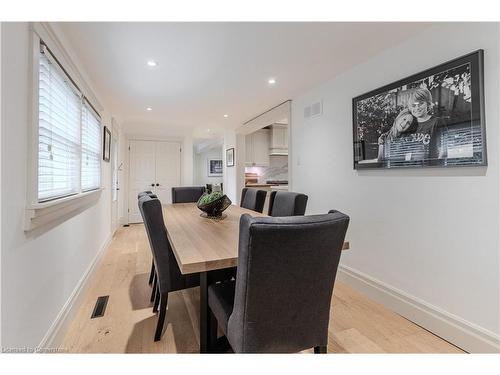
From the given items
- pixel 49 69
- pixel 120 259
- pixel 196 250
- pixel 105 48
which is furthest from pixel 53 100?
pixel 120 259

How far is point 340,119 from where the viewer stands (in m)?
2.60

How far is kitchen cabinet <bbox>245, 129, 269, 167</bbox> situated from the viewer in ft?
19.1

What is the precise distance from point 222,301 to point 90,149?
2.44 metres

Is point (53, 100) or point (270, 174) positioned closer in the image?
point (53, 100)

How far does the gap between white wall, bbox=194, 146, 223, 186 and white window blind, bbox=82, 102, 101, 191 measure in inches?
282

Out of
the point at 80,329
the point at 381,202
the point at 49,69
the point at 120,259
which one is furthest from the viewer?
the point at 120,259

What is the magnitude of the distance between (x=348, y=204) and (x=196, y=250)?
1837mm

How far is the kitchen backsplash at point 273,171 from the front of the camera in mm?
6229

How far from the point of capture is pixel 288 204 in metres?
2.26

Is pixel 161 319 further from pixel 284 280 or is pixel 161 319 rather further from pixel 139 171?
pixel 139 171

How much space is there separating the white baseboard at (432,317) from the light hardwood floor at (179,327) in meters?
0.05
